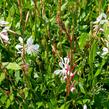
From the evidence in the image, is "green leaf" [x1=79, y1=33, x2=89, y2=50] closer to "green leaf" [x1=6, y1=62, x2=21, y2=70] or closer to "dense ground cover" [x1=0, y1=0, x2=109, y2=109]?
"dense ground cover" [x1=0, y1=0, x2=109, y2=109]

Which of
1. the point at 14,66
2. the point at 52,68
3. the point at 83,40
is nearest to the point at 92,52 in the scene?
the point at 83,40

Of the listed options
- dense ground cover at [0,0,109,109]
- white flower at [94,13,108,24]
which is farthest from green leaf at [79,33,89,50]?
white flower at [94,13,108,24]

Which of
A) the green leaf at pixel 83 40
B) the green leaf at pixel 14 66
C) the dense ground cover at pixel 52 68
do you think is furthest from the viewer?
the green leaf at pixel 83 40

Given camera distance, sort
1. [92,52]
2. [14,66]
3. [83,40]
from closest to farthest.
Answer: [14,66] → [92,52] → [83,40]

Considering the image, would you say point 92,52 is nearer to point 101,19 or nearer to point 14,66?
point 101,19

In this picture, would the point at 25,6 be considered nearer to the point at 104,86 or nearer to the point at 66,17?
the point at 66,17

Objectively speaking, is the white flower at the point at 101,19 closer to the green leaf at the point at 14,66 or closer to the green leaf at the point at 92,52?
the green leaf at the point at 92,52

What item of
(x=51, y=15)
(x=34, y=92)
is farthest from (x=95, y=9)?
A: (x=34, y=92)

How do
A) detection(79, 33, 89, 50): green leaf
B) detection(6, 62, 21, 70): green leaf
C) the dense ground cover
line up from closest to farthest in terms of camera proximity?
1. detection(6, 62, 21, 70): green leaf
2. the dense ground cover
3. detection(79, 33, 89, 50): green leaf

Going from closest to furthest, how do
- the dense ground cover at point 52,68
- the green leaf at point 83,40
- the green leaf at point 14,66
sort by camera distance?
the green leaf at point 14,66, the dense ground cover at point 52,68, the green leaf at point 83,40

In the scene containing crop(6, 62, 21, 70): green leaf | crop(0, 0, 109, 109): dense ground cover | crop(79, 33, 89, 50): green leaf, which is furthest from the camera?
crop(79, 33, 89, 50): green leaf

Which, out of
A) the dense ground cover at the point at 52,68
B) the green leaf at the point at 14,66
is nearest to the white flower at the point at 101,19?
the dense ground cover at the point at 52,68
